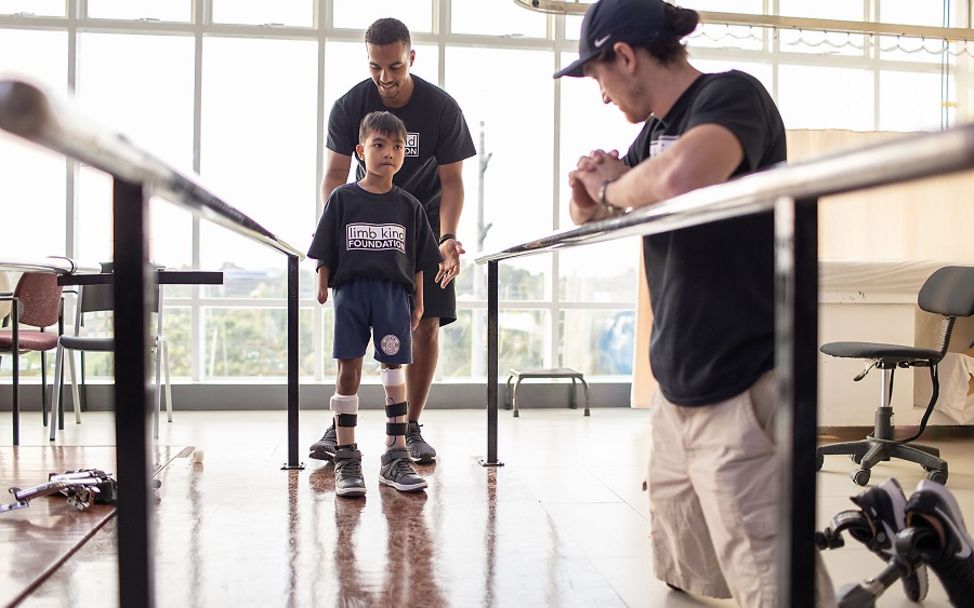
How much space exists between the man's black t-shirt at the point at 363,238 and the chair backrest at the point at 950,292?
211 centimetres

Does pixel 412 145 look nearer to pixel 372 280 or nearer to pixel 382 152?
pixel 382 152

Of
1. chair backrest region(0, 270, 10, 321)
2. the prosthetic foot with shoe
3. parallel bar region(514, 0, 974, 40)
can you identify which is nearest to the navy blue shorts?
the prosthetic foot with shoe

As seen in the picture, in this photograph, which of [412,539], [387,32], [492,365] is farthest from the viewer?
[492,365]

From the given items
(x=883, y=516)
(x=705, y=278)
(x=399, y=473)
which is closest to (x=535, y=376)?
(x=399, y=473)

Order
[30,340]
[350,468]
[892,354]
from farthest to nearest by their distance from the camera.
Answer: [30,340] < [892,354] < [350,468]

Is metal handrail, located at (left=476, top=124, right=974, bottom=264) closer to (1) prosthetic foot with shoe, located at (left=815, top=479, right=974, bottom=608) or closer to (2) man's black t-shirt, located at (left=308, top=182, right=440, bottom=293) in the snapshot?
(1) prosthetic foot with shoe, located at (left=815, top=479, right=974, bottom=608)

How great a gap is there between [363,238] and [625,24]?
4.13 feet

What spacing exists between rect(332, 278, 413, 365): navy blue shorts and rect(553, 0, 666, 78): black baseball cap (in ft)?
3.99

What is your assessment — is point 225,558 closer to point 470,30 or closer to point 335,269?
point 335,269

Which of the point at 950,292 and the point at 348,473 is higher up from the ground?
the point at 950,292

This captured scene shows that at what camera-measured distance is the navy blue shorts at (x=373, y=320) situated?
8.41 ft

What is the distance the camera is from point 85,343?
396 cm

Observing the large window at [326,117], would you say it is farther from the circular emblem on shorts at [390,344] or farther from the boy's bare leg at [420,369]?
the circular emblem on shorts at [390,344]

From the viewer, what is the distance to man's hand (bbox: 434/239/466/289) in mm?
2789
